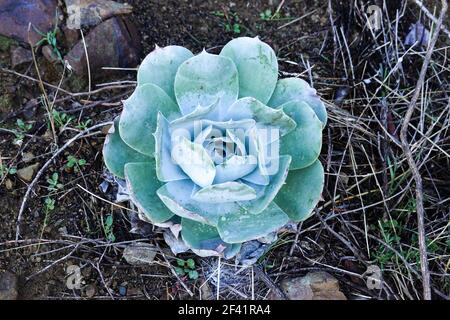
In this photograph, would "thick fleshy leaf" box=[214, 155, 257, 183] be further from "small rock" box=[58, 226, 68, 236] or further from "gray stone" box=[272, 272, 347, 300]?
"small rock" box=[58, 226, 68, 236]

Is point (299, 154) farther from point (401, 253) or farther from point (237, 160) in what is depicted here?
point (401, 253)

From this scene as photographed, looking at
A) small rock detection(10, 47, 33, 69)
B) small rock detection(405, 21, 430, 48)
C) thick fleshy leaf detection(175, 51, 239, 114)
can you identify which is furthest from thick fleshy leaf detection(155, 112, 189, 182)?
small rock detection(405, 21, 430, 48)

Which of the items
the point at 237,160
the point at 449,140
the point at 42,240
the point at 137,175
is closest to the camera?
the point at 237,160

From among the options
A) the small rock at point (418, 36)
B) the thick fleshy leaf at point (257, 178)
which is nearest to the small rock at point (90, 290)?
the thick fleshy leaf at point (257, 178)

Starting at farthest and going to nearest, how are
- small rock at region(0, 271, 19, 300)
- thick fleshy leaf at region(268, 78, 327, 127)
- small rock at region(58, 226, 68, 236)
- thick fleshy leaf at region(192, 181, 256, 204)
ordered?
small rock at region(58, 226, 68, 236) → small rock at region(0, 271, 19, 300) → thick fleshy leaf at region(268, 78, 327, 127) → thick fleshy leaf at region(192, 181, 256, 204)

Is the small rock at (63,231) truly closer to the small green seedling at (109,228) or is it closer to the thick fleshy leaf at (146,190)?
the small green seedling at (109,228)

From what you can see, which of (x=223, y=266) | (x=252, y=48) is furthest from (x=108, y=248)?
(x=252, y=48)
